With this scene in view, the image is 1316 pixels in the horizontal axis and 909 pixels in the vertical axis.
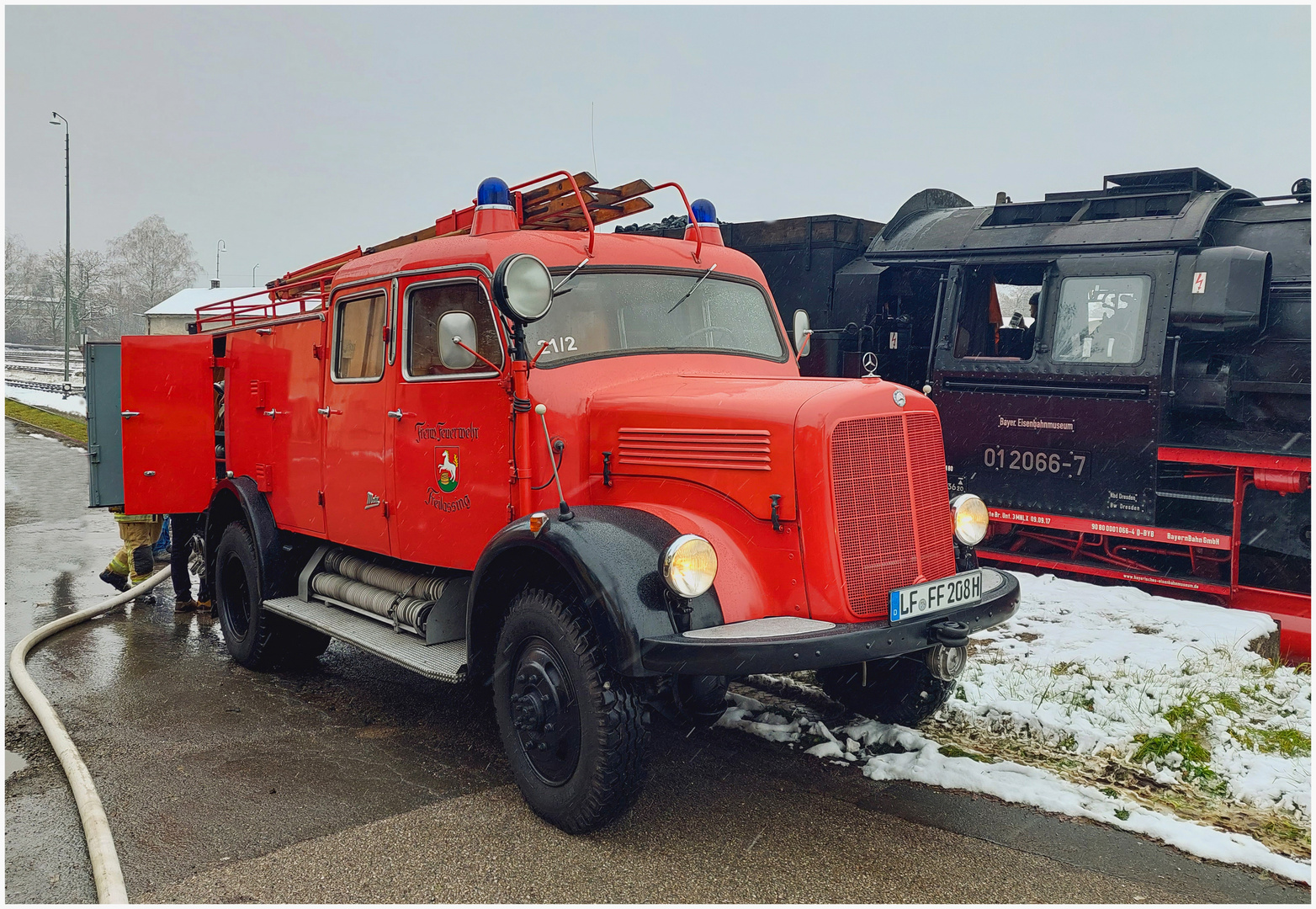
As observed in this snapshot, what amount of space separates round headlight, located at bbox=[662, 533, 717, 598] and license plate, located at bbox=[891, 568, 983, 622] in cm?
77

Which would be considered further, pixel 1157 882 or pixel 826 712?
pixel 826 712

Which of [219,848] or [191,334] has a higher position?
[191,334]

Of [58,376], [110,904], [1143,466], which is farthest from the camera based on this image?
[58,376]

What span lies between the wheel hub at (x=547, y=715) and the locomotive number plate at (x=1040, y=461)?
18.6 ft

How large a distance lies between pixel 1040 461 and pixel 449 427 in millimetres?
5470

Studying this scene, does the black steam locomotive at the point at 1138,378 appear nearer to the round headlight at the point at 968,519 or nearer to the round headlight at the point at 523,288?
the round headlight at the point at 968,519

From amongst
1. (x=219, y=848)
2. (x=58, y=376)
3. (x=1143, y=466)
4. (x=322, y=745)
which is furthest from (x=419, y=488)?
(x=58, y=376)

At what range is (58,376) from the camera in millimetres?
47062

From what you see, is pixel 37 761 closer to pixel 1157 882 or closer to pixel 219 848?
pixel 219 848

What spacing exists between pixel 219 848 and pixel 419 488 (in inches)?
78.4

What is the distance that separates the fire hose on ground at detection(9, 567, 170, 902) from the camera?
12.3ft

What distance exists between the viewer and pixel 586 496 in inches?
194

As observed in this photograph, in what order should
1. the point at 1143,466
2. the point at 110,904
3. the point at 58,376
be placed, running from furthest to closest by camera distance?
the point at 58,376 < the point at 1143,466 < the point at 110,904

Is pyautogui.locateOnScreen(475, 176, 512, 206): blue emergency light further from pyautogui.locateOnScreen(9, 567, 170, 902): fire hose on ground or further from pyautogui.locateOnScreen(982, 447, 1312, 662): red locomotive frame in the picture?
pyautogui.locateOnScreen(982, 447, 1312, 662): red locomotive frame
